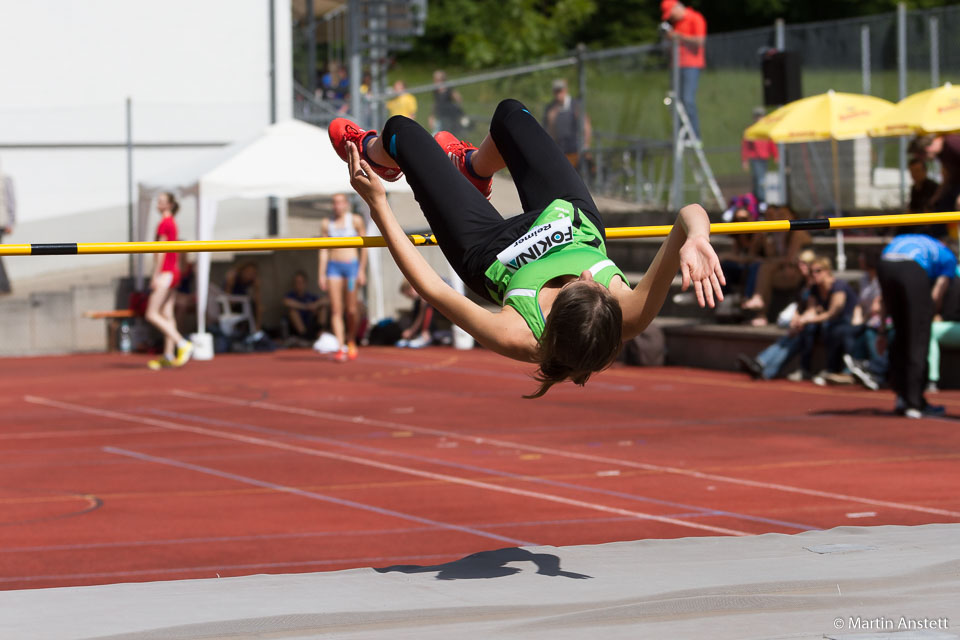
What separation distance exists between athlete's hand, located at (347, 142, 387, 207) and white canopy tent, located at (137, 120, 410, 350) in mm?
11160

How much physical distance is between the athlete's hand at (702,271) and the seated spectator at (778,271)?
33.9 ft

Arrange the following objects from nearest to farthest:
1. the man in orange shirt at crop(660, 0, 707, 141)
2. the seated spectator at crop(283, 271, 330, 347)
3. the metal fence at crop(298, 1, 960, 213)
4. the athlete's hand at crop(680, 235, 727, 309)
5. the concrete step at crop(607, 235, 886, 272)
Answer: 1. the athlete's hand at crop(680, 235, 727, 309)
2. the concrete step at crop(607, 235, 886, 272)
3. the metal fence at crop(298, 1, 960, 213)
4. the man in orange shirt at crop(660, 0, 707, 141)
5. the seated spectator at crop(283, 271, 330, 347)

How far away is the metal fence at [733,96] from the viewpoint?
16234mm

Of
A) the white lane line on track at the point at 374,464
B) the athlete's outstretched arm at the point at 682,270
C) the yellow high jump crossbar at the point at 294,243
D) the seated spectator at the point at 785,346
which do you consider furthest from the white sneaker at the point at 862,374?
the athlete's outstretched arm at the point at 682,270

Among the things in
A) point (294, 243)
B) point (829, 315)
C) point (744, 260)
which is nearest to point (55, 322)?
point (744, 260)

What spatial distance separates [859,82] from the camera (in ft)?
55.1

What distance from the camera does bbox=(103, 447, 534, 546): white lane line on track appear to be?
22.5 ft

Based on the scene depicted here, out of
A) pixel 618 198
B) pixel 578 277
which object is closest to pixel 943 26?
pixel 618 198

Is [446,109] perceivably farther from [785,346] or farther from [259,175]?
[785,346]

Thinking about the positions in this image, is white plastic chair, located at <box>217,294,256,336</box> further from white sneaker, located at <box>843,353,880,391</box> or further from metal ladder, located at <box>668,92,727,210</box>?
white sneaker, located at <box>843,353,880,391</box>

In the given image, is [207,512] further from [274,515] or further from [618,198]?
[618,198]

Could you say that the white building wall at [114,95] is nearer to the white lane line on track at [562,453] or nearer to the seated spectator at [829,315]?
the white lane line on track at [562,453]

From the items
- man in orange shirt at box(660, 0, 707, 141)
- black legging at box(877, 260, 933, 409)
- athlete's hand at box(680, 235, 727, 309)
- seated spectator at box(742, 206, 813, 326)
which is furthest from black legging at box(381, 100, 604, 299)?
man in orange shirt at box(660, 0, 707, 141)

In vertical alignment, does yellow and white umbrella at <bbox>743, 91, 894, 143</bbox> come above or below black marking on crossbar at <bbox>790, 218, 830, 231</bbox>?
above
